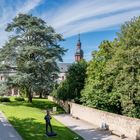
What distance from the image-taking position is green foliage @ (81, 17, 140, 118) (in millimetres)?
31250

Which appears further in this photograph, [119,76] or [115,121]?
[119,76]

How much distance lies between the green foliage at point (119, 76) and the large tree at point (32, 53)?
1088cm

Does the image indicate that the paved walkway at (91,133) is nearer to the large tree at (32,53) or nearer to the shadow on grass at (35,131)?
the shadow on grass at (35,131)

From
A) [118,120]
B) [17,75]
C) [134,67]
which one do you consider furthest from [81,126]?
[17,75]

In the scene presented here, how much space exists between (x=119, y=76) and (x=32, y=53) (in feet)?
71.0

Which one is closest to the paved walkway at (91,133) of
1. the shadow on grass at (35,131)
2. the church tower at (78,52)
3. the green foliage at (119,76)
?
the shadow on grass at (35,131)

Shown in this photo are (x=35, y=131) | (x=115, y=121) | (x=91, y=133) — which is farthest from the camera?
(x=115, y=121)

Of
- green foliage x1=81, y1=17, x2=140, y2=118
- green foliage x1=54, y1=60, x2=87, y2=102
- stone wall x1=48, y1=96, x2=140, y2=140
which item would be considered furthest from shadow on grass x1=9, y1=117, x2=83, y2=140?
green foliage x1=54, y1=60, x2=87, y2=102

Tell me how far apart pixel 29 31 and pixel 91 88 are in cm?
1666

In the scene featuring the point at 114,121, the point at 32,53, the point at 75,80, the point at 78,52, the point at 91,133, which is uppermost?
the point at 78,52

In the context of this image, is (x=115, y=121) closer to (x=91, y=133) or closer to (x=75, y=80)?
(x=91, y=133)

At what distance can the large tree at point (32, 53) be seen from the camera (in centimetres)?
4984

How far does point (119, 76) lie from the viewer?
33.3 metres

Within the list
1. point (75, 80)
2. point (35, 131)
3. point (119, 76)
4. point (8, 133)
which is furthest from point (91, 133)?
point (75, 80)
